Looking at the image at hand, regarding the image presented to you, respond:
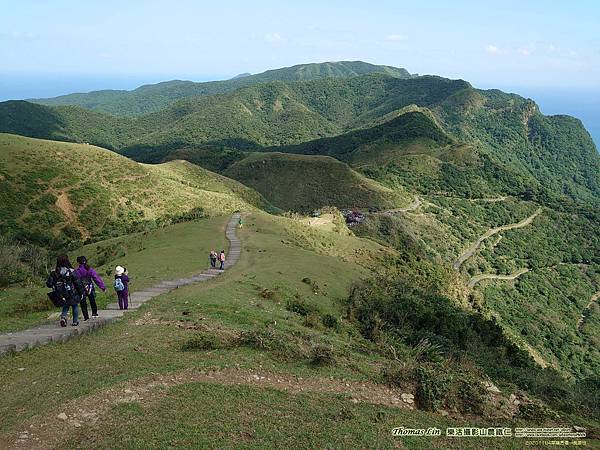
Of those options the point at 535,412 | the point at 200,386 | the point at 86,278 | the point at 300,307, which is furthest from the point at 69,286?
the point at 535,412

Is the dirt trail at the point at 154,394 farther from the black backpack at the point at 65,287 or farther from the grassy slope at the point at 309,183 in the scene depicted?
the grassy slope at the point at 309,183

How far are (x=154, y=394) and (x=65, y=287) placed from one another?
5.72m

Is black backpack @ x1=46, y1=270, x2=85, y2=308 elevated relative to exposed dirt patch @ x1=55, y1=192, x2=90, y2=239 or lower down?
elevated

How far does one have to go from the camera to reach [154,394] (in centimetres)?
1012

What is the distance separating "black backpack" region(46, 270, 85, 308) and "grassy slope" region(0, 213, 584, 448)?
136 cm

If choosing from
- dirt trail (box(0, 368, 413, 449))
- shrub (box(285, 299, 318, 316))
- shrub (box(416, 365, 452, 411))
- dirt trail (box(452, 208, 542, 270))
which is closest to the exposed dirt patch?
shrub (box(285, 299, 318, 316))

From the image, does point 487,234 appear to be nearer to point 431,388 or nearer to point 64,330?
point 431,388

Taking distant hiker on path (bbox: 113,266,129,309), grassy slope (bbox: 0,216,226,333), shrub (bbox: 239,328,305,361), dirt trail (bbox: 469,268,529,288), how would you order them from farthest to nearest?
dirt trail (bbox: 469,268,529,288) < grassy slope (bbox: 0,216,226,333) < distant hiker on path (bbox: 113,266,129,309) < shrub (bbox: 239,328,305,361)

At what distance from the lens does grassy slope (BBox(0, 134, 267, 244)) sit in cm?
4856

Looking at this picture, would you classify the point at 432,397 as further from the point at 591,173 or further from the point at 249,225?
the point at 591,173

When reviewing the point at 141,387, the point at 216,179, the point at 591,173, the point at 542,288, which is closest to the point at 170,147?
the point at 216,179

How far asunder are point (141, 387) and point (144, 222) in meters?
43.0

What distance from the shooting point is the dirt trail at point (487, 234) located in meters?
77.0

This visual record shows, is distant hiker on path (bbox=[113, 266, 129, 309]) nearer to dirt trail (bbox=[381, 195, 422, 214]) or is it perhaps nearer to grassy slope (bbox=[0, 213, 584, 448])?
grassy slope (bbox=[0, 213, 584, 448])
